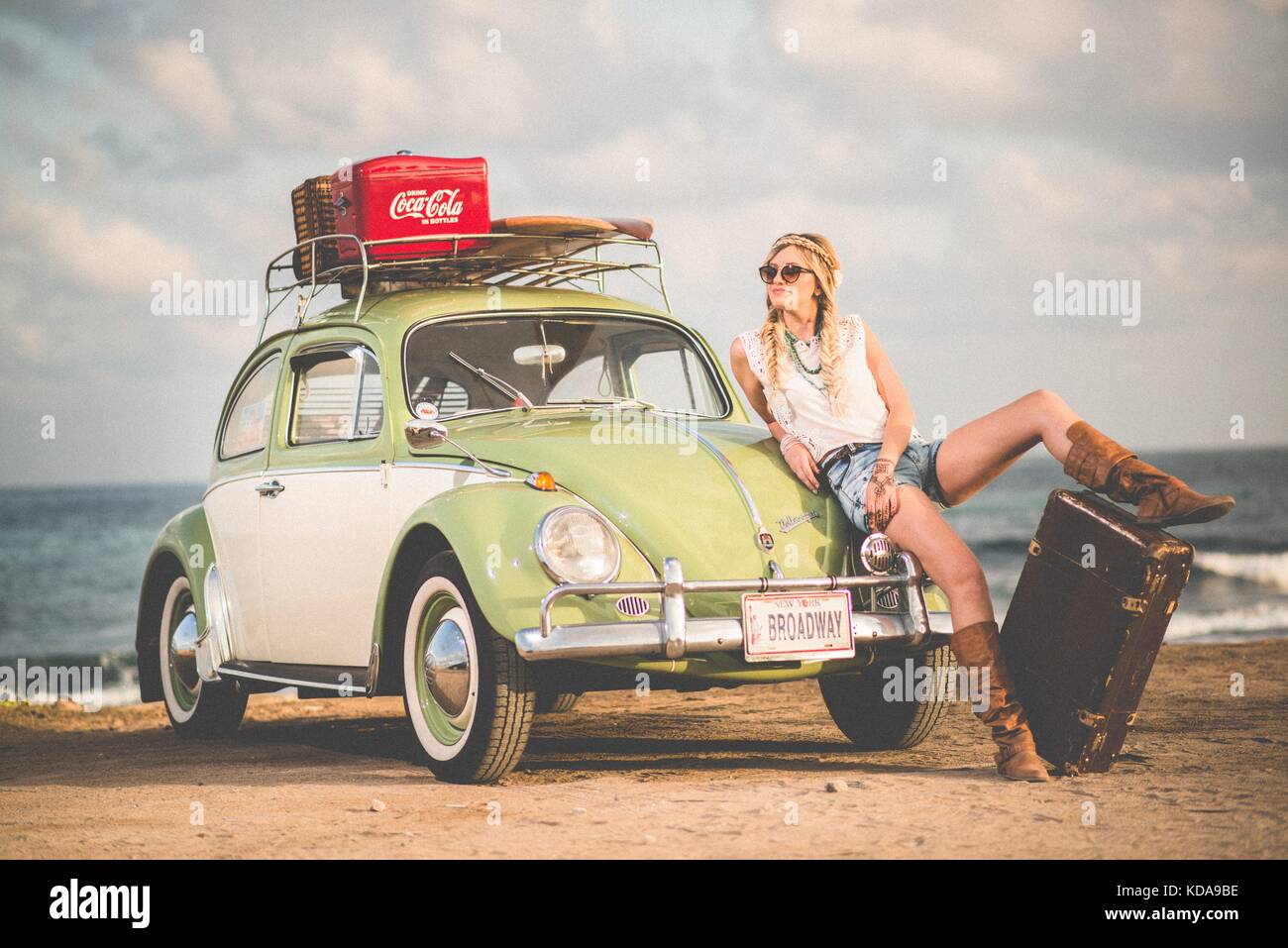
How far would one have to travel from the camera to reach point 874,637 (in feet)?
18.5

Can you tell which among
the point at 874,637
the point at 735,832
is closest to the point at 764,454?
the point at 874,637

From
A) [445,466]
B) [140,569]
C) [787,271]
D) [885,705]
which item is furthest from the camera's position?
[140,569]

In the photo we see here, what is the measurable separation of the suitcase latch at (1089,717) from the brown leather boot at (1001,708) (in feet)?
0.72

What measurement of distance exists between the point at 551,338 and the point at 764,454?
139 cm

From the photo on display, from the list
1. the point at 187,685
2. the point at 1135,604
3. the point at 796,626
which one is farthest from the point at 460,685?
the point at 187,685

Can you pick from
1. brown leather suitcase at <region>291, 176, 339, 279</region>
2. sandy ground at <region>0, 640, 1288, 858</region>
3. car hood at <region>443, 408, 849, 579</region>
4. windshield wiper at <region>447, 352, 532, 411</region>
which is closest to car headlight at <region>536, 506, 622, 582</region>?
car hood at <region>443, 408, 849, 579</region>

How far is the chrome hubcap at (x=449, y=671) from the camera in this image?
5688 mm

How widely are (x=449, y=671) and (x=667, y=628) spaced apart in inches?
37.9

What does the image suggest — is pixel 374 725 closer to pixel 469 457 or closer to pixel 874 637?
pixel 469 457

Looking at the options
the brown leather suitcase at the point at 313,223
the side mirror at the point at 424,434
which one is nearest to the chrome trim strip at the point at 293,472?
the side mirror at the point at 424,434

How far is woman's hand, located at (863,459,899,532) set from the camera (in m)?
5.81

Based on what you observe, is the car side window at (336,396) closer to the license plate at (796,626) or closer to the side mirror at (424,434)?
the side mirror at (424,434)

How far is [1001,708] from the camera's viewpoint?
5602 mm

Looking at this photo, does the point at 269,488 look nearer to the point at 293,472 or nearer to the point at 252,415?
the point at 293,472
